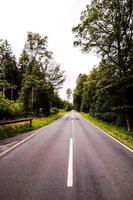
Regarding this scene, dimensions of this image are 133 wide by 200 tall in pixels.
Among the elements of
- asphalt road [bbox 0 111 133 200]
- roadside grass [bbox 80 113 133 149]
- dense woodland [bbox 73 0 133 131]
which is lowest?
asphalt road [bbox 0 111 133 200]

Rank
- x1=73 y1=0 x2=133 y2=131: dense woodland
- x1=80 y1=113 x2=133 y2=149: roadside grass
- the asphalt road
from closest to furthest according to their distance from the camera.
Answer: the asphalt road
x1=80 y1=113 x2=133 y2=149: roadside grass
x1=73 y1=0 x2=133 y2=131: dense woodland

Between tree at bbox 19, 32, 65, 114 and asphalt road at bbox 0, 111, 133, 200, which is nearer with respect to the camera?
asphalt road at bbox 0, 111, 133, 200

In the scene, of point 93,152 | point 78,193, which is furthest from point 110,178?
point 93,152

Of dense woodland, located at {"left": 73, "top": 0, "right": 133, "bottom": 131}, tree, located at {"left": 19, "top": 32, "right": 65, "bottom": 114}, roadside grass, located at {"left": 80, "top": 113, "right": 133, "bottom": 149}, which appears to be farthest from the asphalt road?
tree, located at {"left": 19, "top": 32, "right": 65, "bottom": 114}

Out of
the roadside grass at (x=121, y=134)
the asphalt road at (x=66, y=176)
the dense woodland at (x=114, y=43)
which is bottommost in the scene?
the asphalt road at (x=66, y=176)

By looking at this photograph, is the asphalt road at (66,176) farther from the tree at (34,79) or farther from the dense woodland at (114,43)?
the tree at (34,79)

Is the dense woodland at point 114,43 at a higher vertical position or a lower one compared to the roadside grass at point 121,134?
higher

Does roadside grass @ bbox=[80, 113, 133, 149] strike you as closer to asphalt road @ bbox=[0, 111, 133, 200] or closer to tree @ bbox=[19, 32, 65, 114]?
asphalt road @ bbox=[0, 111, 133, 200]

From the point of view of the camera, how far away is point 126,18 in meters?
18.5

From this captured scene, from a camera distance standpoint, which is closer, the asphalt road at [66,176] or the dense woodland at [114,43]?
the asphalt road at [66,176]

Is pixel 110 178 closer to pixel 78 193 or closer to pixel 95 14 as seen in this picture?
pixel 78 193

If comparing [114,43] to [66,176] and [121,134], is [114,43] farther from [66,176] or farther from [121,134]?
[66,176]

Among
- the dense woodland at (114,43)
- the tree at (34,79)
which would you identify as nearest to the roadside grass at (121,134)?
the dense woodland at (114,43)

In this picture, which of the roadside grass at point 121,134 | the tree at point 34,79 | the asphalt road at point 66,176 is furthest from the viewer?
the tree at point 34,79
